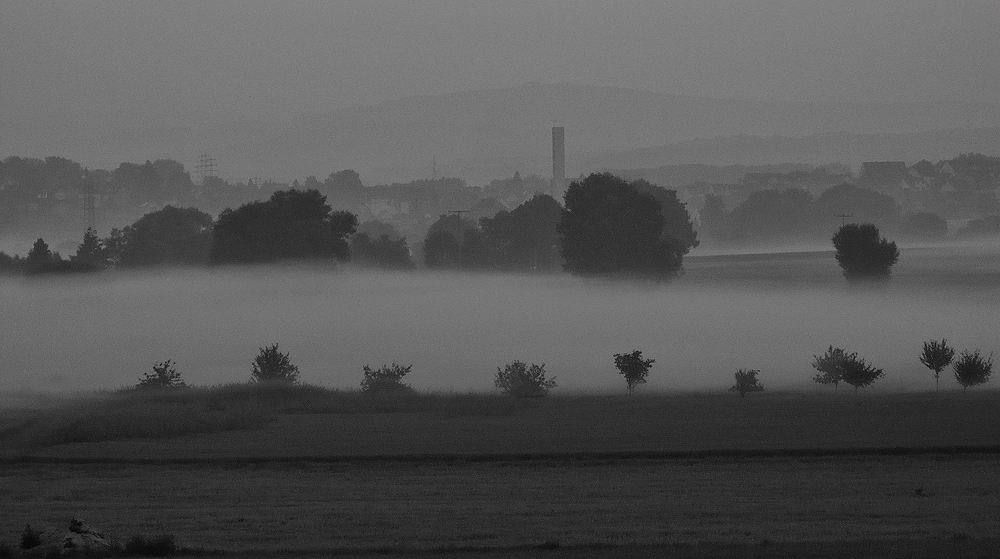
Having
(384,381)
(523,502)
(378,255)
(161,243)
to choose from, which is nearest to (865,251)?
(384,381)

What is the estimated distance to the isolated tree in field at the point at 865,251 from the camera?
110 m

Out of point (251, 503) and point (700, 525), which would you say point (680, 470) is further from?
point (251, 503)

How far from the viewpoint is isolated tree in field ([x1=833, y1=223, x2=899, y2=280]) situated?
361 feet

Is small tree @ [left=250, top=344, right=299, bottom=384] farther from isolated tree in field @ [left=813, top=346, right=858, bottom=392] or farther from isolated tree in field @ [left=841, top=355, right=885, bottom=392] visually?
isolated tree in field @ [left=841, top=355, right=885, bottom=392]

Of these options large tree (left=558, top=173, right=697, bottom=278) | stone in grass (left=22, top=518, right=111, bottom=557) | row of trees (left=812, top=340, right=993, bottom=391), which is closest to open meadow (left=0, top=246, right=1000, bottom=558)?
row of trees (left=812, top=340, right=993, bottom=391)

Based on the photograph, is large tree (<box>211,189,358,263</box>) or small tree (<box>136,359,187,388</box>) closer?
small tree (<box>136,359,187,388</box>)

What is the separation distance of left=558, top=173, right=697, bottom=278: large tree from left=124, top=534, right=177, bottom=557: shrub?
92.6m

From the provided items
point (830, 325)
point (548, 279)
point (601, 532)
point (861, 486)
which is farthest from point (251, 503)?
→ point (548, 279)

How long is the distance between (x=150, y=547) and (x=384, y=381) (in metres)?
44.8

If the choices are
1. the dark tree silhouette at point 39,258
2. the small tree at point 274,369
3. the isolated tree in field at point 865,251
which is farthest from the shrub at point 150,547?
the dark tree silhouette at point 39,258

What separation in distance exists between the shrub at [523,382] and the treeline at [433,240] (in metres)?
43.1

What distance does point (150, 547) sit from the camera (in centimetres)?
2712

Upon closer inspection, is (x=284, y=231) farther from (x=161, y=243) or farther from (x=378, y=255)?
(x=378, y=255)

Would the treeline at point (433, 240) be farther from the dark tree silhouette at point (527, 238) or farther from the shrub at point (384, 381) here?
the shrub at point (384, 381)
